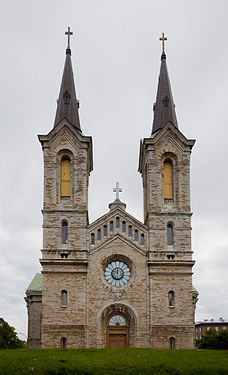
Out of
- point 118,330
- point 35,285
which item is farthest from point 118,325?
point 35,285

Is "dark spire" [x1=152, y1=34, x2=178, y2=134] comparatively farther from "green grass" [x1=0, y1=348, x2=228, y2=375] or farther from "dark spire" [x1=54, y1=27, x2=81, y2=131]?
"green grass" [x1=0, y1=348, x2=228, y2=375]

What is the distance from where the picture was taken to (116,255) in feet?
137

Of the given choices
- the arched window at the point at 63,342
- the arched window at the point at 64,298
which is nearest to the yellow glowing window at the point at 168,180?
the arched window at the point at 64,298

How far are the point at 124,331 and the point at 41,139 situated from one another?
15.7m

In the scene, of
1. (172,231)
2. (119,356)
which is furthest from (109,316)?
(119,356)

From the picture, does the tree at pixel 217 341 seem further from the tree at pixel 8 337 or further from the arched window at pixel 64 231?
the arched window at pixel 64 231

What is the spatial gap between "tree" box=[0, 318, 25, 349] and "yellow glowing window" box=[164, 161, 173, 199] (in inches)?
702

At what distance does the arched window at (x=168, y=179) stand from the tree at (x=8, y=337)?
58.5ft

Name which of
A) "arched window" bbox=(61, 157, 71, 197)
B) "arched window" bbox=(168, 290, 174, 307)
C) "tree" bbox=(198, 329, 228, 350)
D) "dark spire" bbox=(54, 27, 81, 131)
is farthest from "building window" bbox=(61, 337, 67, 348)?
"tree" bbox=(198, 329, 228, 350)

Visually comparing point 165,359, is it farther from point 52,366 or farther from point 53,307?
point 53,307

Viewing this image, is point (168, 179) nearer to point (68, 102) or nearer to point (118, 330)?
point (68, 102)

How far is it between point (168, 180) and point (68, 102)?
1027 cm

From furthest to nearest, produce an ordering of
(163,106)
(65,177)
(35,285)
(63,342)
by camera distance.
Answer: (35,285) → (163,106) → (65,177) → (63,342)

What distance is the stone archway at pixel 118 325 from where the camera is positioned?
40219 millimetres
